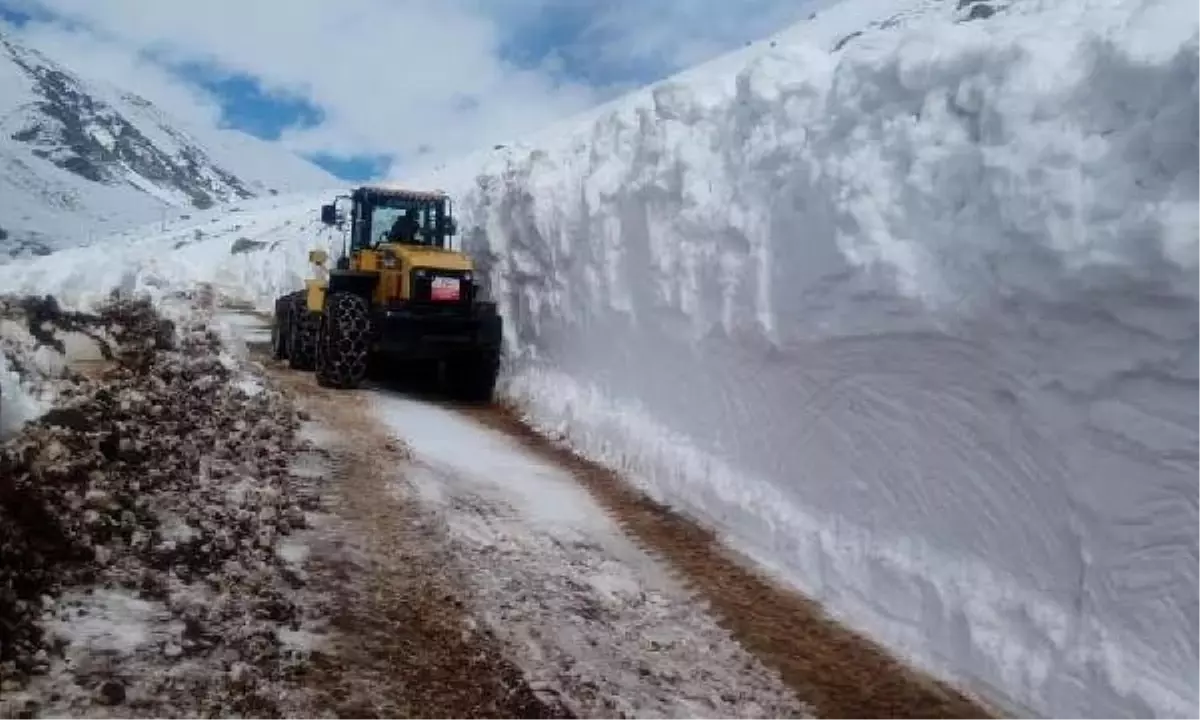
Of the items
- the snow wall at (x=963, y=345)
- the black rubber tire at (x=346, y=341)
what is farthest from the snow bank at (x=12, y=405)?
the black rubber tire at (x=346, y=341)

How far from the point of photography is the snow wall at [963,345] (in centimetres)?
422

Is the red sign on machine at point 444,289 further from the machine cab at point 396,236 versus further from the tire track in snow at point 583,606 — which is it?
the tire track in snow at point 583,606

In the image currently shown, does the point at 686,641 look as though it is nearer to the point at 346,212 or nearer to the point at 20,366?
the point at 20,366

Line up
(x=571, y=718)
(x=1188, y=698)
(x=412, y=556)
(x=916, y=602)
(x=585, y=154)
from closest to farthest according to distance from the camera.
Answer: (x=1188, y=698)
(x=571, y=718)
(x=916, y=602)
(x=412, y=556)
(x=585, y=154)

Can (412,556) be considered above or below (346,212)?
below

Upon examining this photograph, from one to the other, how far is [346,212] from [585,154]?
370 cm

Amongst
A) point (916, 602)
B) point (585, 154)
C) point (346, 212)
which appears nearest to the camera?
point (916, 602)

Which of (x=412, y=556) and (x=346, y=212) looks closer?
(x=412, y=556)

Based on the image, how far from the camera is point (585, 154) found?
38.9 feet

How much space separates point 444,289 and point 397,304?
612mm

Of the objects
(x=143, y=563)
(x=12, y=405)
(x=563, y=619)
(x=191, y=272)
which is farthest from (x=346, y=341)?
(x=191, y=272)

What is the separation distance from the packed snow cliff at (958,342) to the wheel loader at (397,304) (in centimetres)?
310

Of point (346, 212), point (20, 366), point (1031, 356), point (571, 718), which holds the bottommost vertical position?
point (571, 718)

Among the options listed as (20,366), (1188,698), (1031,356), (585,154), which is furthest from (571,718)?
(585,154)
